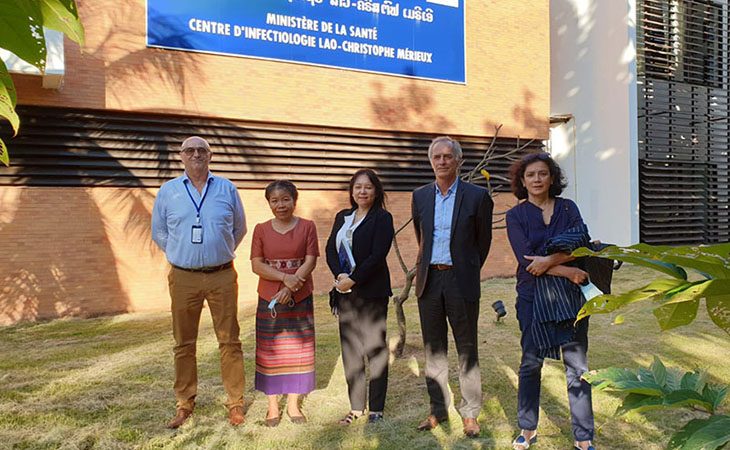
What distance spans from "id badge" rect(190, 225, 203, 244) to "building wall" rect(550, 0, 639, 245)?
12.3 meters

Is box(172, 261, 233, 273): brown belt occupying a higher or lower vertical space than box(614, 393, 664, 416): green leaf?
lower

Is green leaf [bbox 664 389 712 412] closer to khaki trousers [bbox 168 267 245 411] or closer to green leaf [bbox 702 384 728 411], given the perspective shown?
green leaf [bbox 702 384 728 411]

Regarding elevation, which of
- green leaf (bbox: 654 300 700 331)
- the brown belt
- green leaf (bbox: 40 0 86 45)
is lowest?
the brown belt

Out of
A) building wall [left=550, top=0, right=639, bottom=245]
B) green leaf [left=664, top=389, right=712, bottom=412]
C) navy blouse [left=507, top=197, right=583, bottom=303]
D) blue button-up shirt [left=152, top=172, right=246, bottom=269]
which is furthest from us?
building wall [left=550, top=0, right=639, bottom=245]

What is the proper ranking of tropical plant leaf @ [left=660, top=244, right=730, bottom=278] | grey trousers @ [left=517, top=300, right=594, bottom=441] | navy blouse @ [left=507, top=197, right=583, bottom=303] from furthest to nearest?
navy blouse @ [left=507, top=197, right=583, bottom=303]
grey trousers @ [left=517, top=300, right=594, bottom=441]
tropical plant leaf @ [left=660, top=244, right=730, bottom=278]

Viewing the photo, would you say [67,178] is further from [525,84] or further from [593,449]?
[525,84]

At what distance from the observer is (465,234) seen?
3.84 metres

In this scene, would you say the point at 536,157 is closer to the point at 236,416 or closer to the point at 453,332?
the point at 453,332

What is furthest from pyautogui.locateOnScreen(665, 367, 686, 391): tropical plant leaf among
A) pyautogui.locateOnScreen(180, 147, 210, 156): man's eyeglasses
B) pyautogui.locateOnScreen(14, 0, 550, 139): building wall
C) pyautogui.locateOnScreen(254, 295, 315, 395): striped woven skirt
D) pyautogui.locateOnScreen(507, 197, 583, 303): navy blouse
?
pyautogui.locateOnScreen(14, 0, 550, 139): building wall

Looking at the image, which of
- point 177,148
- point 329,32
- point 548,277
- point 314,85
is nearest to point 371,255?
point 548,277

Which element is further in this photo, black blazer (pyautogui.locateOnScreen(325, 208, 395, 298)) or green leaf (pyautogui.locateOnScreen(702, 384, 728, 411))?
black blazer (pyautogui.locateOnScreen(325, 208, 395, 298))

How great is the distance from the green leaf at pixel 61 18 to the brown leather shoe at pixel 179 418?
404 centimetres

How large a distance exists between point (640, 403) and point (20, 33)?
0.85 metres

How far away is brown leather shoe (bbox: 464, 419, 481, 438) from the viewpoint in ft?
12.8
